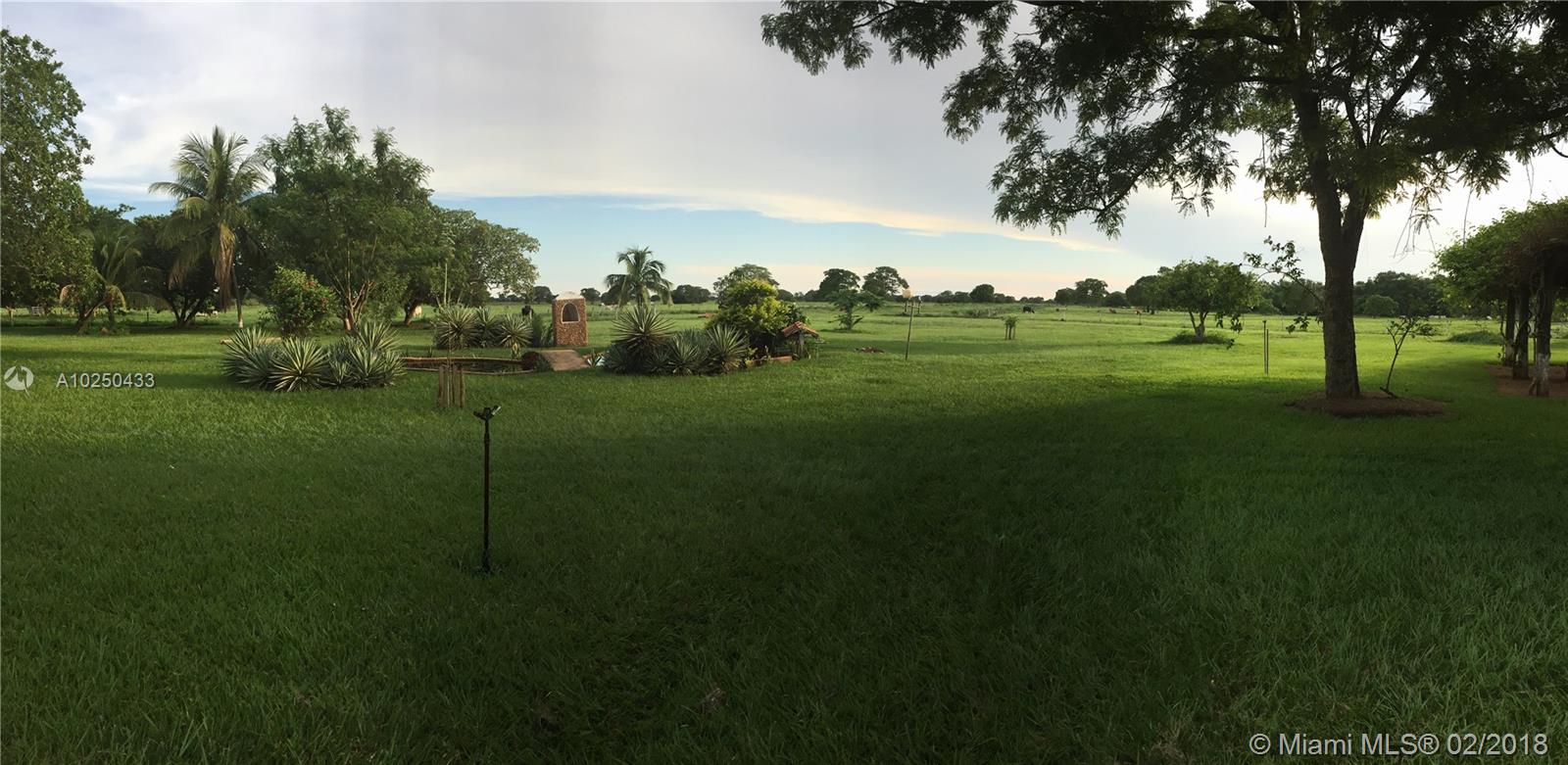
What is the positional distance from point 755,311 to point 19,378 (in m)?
15.3

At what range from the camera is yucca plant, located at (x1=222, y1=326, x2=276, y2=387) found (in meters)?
12.5

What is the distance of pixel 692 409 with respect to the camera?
431 inches

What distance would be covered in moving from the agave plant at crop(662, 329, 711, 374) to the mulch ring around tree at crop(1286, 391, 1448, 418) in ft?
36.7

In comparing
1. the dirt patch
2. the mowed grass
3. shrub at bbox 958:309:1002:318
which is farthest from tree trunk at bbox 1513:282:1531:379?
shrub at bbox 958:309:1002:318

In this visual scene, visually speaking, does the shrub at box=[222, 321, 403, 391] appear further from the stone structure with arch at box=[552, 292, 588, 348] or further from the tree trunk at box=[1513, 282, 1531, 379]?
the tree trunk at box=[1513, 282, 1531, 379]

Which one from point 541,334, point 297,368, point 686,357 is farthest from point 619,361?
point 541,334

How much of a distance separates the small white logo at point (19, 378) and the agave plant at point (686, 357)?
1130cm

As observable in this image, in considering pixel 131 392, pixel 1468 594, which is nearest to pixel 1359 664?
pixel 1468 594

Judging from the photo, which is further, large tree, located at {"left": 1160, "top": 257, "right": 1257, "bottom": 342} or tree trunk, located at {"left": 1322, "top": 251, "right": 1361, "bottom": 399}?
large tree, located at {"left": 1160, "top": 257, "right": 1257, "bottom": 342}

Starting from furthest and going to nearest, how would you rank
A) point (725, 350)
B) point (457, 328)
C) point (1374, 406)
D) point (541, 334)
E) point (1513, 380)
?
1. point (541, 334)
2. point (457, 328)
3. point (725, 350)
4. point (1513, 380)
5. point (1374, 406)

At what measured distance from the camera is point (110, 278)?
30672 millimetres

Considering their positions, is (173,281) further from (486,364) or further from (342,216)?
(486,364)

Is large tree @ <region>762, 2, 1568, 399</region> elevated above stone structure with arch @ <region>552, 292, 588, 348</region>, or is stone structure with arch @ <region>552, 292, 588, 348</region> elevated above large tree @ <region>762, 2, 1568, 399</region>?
large tree @ <region>762, 2, 1568, 399</region>

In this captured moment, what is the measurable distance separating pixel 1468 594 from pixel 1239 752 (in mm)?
2185
